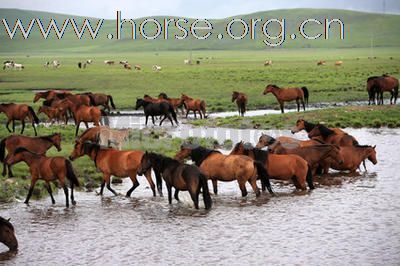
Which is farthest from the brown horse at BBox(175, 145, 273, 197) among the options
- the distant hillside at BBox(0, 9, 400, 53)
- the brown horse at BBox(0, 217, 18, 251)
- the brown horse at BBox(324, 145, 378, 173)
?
the distant hillside at BBox(0, 9, 400, 53)

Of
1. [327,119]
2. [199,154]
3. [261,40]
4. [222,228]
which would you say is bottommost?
[222,228]

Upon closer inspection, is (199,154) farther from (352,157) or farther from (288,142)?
(352,157)

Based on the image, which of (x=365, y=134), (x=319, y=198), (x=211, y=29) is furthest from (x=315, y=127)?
(x=211, y=29)

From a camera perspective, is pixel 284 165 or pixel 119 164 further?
pixel 284 165

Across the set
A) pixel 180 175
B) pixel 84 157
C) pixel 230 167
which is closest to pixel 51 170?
pixel 180 175

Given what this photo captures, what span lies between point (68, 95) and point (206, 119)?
5.45 metres

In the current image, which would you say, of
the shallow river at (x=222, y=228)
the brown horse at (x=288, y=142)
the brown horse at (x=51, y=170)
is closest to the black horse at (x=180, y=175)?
the shallow river at (x=222, y=228)

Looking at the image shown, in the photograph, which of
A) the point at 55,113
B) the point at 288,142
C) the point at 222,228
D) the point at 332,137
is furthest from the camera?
the point at 55,113

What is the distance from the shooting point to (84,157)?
18.0 metres

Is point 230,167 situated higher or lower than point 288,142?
lower

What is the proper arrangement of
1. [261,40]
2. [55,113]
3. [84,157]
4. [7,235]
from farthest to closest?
[261,40], [55,113], [84,157], [7,235]

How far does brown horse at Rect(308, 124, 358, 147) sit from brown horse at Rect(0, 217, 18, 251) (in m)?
8.90

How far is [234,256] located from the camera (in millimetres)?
10477

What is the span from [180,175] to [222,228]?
1593 millimetres
